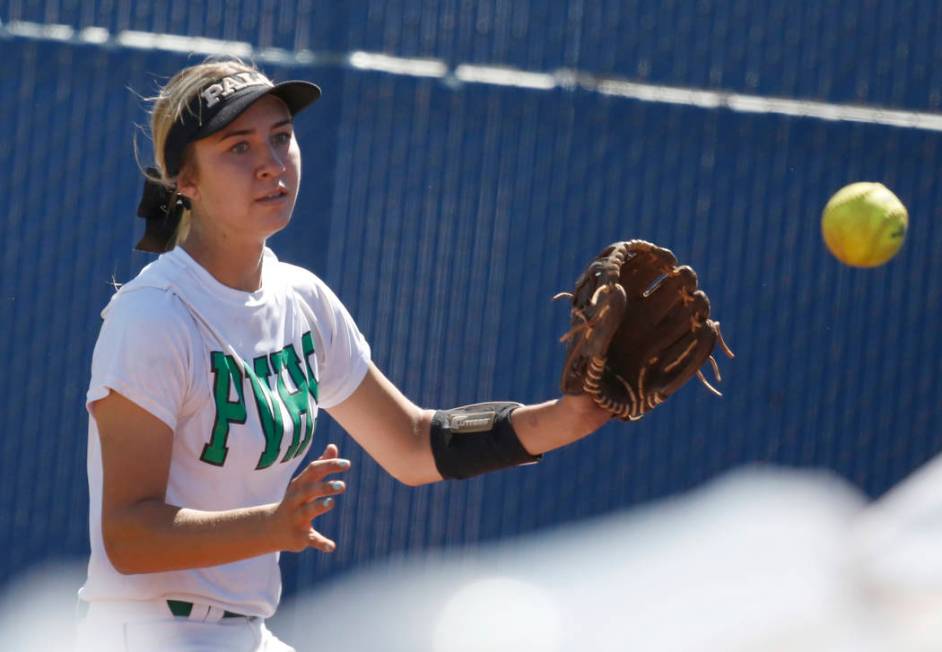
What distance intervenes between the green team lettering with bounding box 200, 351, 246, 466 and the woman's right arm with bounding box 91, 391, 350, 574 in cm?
12

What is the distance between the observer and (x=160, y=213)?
11.4 ft

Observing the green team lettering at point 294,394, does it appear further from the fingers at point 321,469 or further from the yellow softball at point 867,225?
the yellow softball at point 867,225

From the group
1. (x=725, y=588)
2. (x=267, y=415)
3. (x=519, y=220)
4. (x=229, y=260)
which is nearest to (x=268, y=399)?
(x=267, y=415)

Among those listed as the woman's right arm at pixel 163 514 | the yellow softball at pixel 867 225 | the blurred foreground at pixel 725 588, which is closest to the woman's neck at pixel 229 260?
the woman's right arm at pixel 163 514

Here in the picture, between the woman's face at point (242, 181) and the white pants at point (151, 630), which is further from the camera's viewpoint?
the woman's face at point (242, 181)

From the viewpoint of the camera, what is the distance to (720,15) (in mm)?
5754

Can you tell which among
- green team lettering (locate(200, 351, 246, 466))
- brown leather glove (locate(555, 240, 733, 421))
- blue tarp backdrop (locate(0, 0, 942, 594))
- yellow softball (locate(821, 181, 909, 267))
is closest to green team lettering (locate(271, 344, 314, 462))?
green team lettering (locate(200, 351, 246, 466))

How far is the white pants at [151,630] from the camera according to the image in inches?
121

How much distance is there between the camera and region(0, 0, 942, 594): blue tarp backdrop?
17.9 feet

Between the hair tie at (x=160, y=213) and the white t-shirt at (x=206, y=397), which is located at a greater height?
the hair tie at (x=160, y=213)

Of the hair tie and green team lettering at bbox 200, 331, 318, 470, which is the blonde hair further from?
green team lettering at bbox 200, 331, 318, 470

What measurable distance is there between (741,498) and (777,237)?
432 cm

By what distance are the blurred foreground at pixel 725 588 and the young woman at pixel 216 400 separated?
1231 millimetres

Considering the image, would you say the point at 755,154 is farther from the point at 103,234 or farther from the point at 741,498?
the point at 741,498
